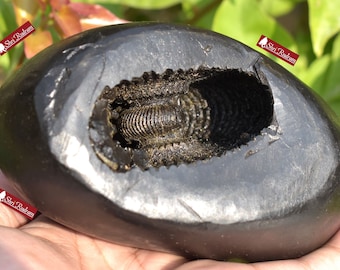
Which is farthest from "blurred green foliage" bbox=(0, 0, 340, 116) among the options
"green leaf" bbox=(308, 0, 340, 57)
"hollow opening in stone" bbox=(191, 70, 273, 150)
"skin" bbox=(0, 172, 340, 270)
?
"skin" bbox=(0, 172, 340, 270)

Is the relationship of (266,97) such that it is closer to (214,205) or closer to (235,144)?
(235,144)

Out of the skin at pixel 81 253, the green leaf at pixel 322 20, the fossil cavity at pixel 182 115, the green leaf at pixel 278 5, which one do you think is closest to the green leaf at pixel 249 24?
the green leaf at pixel 322 20

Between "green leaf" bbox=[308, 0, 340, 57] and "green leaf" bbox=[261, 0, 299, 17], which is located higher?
"green leaf" bbox=[261, 0, 299, 17]

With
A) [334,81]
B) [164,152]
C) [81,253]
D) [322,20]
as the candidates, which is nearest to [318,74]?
[334,81]

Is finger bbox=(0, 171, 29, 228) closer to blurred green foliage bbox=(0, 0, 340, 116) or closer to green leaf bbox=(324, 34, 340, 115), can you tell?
blurred green foliage bbox=(0, 0, 340, 116)

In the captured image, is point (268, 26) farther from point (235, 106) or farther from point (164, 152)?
point (164, 152)

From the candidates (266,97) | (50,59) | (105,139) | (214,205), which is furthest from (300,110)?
(50,59)
